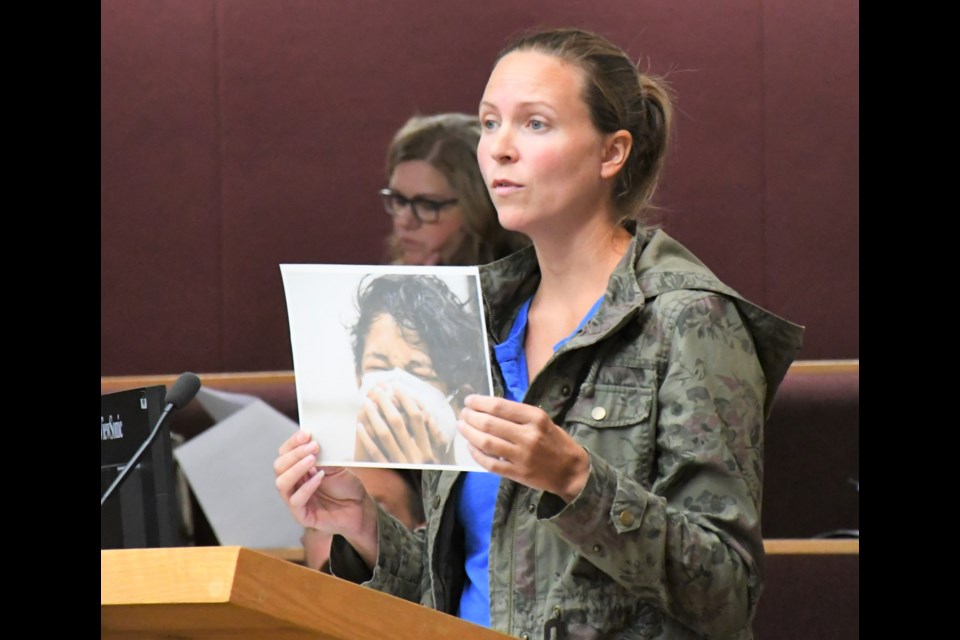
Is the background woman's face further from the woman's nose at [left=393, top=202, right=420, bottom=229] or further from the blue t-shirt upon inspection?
the woman's nose at [left=393, top=202, right=420, bottom=229]

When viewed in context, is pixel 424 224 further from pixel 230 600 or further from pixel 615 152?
pixel 230 600

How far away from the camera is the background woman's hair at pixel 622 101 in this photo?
174cm

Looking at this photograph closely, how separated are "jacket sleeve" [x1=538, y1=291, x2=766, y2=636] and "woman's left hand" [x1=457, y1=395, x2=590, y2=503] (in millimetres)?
45

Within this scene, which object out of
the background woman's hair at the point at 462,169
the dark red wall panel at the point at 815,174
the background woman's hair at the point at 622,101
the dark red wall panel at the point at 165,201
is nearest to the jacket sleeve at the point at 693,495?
the background woman's hair at the point at 622,101

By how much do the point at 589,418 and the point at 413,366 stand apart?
24cm

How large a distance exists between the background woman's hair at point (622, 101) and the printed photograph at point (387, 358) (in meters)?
0.41

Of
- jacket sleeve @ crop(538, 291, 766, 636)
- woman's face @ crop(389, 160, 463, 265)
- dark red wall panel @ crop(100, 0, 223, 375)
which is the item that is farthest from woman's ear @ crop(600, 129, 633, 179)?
dark red wall panel @ crop(100, 0, 223, 375)

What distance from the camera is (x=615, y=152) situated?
1.76m

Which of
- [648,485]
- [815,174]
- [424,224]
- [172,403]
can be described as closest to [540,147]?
[648,485]

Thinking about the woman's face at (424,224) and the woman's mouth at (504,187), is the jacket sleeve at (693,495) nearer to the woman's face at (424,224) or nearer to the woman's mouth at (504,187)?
the woman's mouth at (504,187)
